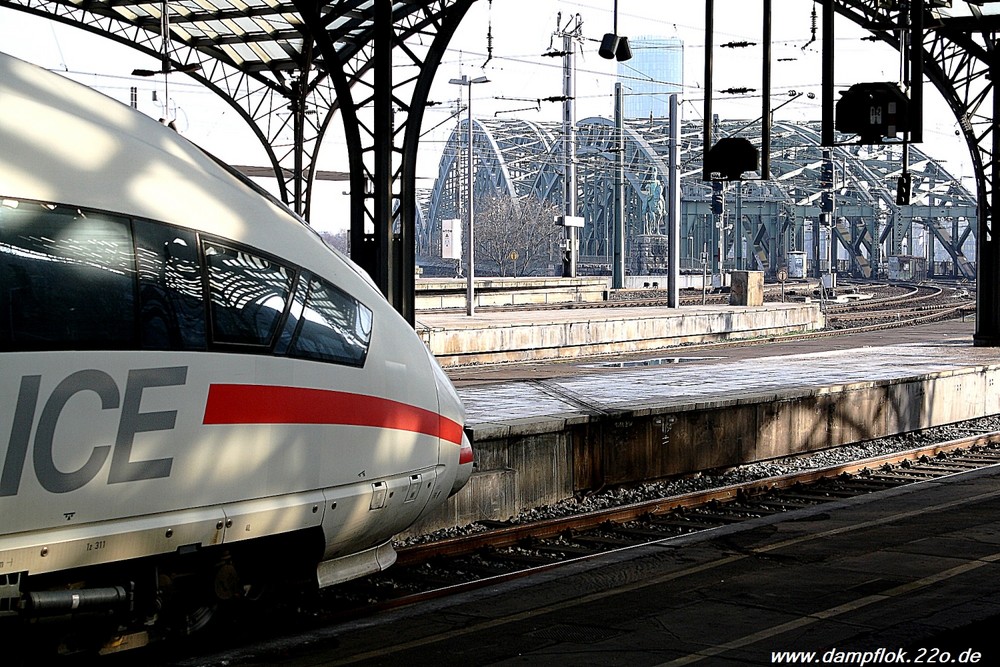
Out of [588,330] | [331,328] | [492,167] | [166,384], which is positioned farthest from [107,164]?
[492,167]

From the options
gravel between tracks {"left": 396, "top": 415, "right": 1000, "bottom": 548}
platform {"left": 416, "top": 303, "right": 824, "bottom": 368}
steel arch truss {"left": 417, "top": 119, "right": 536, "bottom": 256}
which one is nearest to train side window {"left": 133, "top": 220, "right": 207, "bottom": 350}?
gravel between tracks {"left": 396, "top": 415, "right": 1000, "bottom": 548}

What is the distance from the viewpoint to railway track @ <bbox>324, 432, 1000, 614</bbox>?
9172 mm

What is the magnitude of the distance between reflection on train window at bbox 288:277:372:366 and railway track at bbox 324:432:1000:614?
1.92 m

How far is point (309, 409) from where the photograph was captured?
23.3ft

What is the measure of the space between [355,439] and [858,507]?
7.22 meters

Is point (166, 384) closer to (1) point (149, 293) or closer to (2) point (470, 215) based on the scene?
(1) point (149, 293)

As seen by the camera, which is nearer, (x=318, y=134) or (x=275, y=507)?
(x=275, y=507)

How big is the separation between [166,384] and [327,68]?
12.2 m

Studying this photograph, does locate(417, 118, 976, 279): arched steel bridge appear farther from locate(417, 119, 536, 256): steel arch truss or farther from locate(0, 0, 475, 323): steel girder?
locate(0, 0, 475, 323): steel girder

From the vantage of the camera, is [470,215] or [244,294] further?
[470,215]

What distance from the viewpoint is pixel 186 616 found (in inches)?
275

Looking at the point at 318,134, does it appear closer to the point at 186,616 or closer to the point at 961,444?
the point at 961,444

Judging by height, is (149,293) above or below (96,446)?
above

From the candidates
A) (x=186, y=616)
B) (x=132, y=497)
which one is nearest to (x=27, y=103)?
(x=132, y=497)
